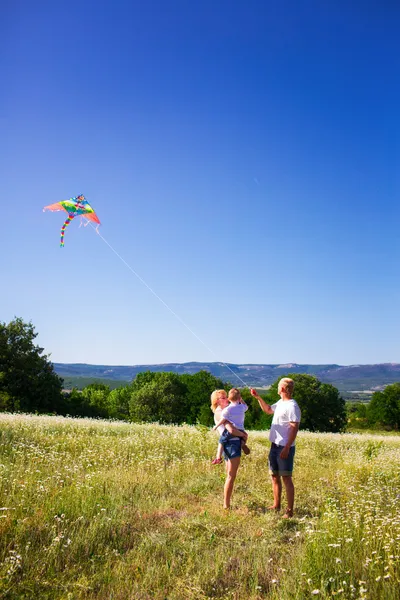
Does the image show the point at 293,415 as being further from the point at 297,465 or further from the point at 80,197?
the point at 80,197

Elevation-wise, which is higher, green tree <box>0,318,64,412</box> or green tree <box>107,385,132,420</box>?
green tree <box>0,318,64,412</box>

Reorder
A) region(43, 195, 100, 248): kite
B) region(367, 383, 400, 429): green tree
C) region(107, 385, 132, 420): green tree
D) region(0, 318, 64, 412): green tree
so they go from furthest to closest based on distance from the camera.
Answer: region(367, 383, 400, 429): green tree, region(107, 385, 132, 420): green tree, region(0, 318, 64, 412): green tree, region(43, 195, 100, 248): kite

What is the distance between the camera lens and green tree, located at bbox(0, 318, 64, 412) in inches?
1448

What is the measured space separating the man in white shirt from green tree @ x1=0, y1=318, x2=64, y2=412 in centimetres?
3226

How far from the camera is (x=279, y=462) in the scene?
727 centimetres

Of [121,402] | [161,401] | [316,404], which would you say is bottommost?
[121,402]

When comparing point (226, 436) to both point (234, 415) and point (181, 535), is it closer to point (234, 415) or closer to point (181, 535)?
point (234, 415)

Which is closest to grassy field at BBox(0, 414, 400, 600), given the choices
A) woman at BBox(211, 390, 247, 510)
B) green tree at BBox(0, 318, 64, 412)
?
woman at BBox(211, 390, 247, 510)

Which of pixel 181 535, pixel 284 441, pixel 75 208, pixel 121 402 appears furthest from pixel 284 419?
pixel 121 402

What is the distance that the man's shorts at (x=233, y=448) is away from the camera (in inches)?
296

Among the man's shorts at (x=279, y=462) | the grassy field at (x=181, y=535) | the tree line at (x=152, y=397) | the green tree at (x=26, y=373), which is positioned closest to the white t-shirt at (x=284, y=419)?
the man's shorts at (x=279, y=462)

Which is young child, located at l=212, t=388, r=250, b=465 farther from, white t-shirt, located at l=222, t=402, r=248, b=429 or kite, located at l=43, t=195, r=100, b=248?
kite, located at l=43, t=195, r=100, b=248

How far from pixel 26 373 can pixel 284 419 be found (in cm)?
3514

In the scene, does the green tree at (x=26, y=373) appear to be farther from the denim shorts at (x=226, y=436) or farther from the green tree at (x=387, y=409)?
the green tree at (x=387, y=409)
